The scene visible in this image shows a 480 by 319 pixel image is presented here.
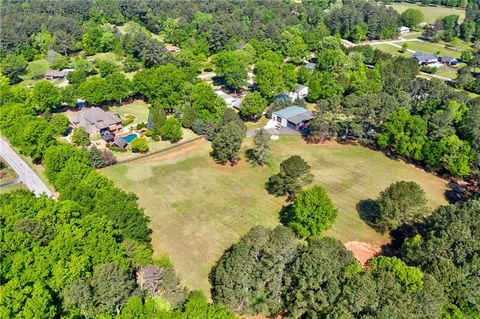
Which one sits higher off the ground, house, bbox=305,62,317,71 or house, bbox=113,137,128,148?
house, bbox=113,137,128,148

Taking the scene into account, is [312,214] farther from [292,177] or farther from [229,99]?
[229,99]

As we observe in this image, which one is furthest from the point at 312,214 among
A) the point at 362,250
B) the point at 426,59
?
the point at 426,59

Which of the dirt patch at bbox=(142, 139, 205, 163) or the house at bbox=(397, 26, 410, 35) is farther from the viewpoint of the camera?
the house at bbox=(397, 26, 410, 35)

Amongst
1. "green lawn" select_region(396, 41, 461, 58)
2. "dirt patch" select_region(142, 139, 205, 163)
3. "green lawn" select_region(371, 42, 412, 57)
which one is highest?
"dirt patch" select_region(142, 139, 205, 163)

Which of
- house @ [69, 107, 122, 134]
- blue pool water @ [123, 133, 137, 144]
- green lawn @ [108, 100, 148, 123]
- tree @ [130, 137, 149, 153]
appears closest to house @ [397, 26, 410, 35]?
green lawn @ [108, 100, 148, 123]

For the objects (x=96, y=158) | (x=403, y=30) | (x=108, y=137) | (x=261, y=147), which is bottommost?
(x=403, y=30)

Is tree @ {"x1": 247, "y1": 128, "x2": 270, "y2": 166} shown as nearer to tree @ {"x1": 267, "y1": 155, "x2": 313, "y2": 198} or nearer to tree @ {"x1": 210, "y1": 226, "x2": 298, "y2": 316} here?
tree @ {"x1": 267, "y1": 155, "x2": 313, "y2": 198}
